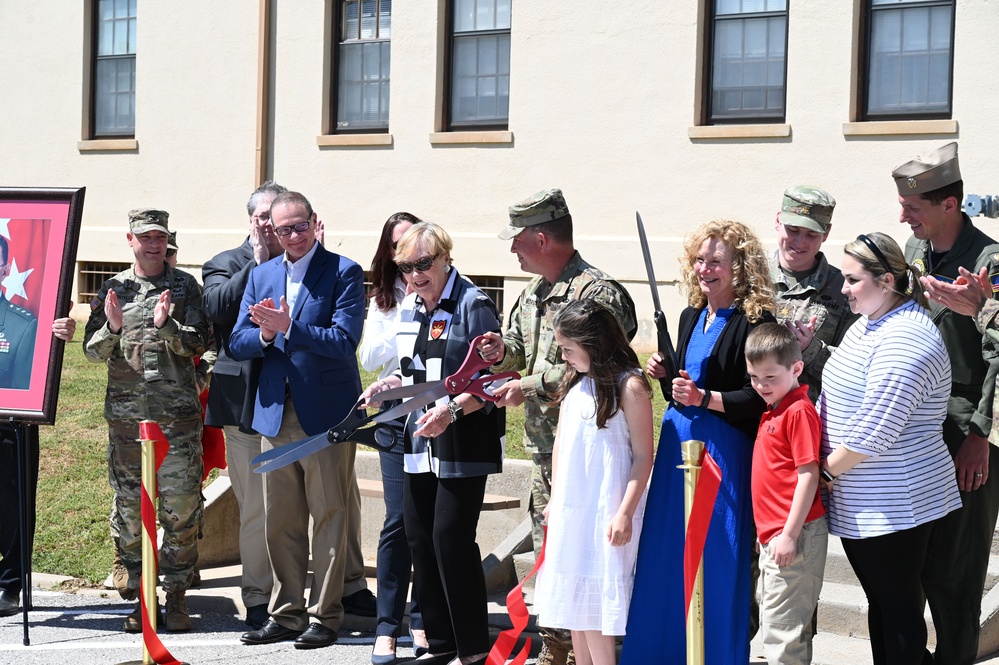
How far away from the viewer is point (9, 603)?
706 centimetres

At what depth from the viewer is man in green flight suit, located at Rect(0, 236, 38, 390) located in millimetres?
6770

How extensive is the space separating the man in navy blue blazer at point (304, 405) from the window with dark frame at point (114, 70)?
1099 centimetres

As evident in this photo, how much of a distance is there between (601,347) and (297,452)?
1.77m

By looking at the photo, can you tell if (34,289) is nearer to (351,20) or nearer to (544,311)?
(544,311)

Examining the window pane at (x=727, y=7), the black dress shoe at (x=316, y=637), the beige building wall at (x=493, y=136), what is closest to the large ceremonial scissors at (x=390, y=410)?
the black dress shoe at (x=316, y=637)

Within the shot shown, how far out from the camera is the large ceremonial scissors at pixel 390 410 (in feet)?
18.3

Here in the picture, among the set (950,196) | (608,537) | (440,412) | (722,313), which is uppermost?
(950,196)

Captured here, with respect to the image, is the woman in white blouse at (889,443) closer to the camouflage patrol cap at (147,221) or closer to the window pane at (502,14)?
the camouflage patrol cap at (147,221)

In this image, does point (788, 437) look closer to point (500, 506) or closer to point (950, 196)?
point (950, 196)

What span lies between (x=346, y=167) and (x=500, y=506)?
7.97 meters

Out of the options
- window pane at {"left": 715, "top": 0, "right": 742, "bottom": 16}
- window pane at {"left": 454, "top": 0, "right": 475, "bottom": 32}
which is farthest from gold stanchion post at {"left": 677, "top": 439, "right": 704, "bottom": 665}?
window pane at {"left": 454, "top": 0, "right": 475, "bottom": 32}

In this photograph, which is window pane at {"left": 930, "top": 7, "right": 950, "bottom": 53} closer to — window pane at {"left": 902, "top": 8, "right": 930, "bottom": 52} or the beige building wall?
window pane at {"left": 902, "top": 8, "right": 930, "bottom": 52}

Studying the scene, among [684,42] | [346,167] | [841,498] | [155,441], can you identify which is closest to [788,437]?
[841,498]

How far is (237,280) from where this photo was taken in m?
6.83
